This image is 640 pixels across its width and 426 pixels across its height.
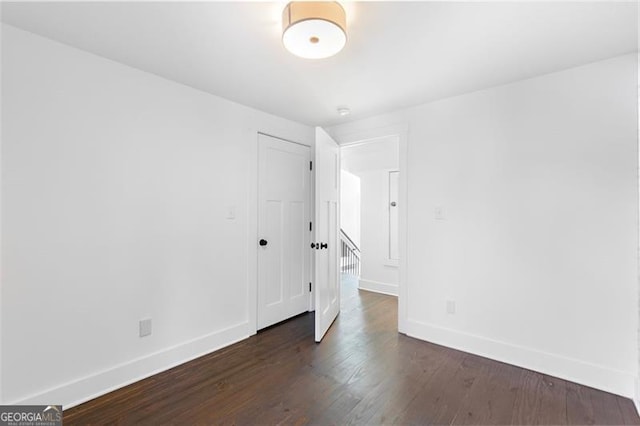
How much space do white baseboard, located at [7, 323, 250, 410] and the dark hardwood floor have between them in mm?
59

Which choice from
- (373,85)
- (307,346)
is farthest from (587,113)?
(307,346)

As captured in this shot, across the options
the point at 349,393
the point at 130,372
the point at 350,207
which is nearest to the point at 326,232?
the point at 349,393

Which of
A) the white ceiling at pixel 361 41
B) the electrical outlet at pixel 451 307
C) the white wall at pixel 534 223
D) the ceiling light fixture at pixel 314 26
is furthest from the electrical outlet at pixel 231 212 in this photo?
the electrical outlet at pixel 451 307

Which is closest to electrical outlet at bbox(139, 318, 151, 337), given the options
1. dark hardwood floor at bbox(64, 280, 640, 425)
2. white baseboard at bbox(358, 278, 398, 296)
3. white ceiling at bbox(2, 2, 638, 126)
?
dark hardwood floor at bbox(64, 280, 640, 425)

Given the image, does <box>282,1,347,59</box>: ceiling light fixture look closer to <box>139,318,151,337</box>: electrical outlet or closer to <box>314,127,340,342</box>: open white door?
<box>314,127,340,342</box>: open white door

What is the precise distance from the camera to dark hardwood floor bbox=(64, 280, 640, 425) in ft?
5.90

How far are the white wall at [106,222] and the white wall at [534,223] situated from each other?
6.39ft

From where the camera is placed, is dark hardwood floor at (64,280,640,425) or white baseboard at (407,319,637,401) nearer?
dark hardwood floor at (64,280,640,425)

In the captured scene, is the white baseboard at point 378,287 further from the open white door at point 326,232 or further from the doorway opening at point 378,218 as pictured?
the open white door at point 326,232

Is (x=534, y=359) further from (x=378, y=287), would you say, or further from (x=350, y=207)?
(x=350, y=207)

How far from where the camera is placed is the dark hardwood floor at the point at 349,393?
70.8 inches

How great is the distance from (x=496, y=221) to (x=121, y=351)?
123 inches

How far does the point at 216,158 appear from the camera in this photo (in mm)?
2752

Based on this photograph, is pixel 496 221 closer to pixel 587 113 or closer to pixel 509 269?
pixel 509 269
